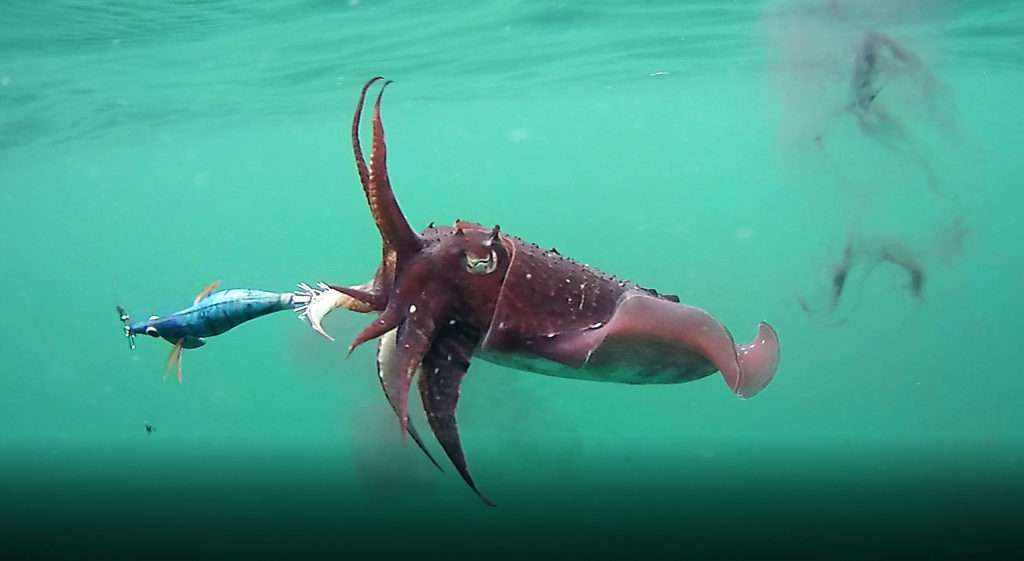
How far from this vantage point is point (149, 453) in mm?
26438

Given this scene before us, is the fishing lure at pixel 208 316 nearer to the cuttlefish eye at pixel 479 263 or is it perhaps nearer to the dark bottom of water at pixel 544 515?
the cuttlefish eye at pixel 479 263

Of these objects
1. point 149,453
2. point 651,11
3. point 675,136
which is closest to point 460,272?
point 651,11

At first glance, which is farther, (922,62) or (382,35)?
(922,62)

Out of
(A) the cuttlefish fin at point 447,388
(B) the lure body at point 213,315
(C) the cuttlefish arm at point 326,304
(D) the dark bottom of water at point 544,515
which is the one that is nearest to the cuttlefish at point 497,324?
(A) the cuttlefish fin at point 447,388

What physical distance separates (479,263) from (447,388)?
1.82 ft

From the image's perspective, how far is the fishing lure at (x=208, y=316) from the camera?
5266 mm

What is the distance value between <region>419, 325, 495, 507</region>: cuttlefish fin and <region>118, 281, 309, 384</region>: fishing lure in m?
1.49

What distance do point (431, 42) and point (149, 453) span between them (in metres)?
15.8

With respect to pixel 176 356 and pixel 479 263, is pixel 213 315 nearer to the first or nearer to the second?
pixel 176 356

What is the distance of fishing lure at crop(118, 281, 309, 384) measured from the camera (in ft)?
17.3

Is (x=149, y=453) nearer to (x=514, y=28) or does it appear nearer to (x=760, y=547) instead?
(x=514, y=28)

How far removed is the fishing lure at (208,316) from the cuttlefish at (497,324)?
55.8 inches

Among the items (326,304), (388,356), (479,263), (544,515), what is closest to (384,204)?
(479,263)

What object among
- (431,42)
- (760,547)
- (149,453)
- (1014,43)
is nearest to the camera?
(760,547)
